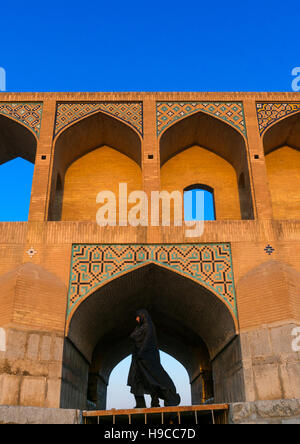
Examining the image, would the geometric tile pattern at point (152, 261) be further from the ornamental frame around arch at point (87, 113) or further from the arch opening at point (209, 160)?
the ornamental frame around arch at point (87, 113)

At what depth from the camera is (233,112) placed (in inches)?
334

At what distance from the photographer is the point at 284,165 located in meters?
9.16

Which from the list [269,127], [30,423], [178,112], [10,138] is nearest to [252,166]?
→ [269,127]

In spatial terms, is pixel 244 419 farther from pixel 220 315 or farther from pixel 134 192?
pixel 134 192

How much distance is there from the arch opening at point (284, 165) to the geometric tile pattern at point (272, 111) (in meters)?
0.09

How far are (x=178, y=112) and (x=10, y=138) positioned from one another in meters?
3.19

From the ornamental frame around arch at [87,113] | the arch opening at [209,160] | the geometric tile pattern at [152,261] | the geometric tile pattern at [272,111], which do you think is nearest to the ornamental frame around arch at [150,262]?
the geometric tile pattern at [152,261]

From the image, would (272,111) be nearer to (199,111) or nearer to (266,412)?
(199,111)

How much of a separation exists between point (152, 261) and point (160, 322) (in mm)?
2758

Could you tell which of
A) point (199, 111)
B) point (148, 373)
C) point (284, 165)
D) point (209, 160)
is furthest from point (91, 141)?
point (148, 373)

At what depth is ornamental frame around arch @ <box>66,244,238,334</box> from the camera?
665 centimetres

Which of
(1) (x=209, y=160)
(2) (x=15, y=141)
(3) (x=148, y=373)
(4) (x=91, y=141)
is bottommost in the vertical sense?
(3) (x=148, y=373)

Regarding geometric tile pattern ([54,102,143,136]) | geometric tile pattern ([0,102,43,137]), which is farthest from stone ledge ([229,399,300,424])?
geometric tile pattern ([0,102,43,137])

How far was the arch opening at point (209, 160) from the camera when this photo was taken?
845 centimetres
